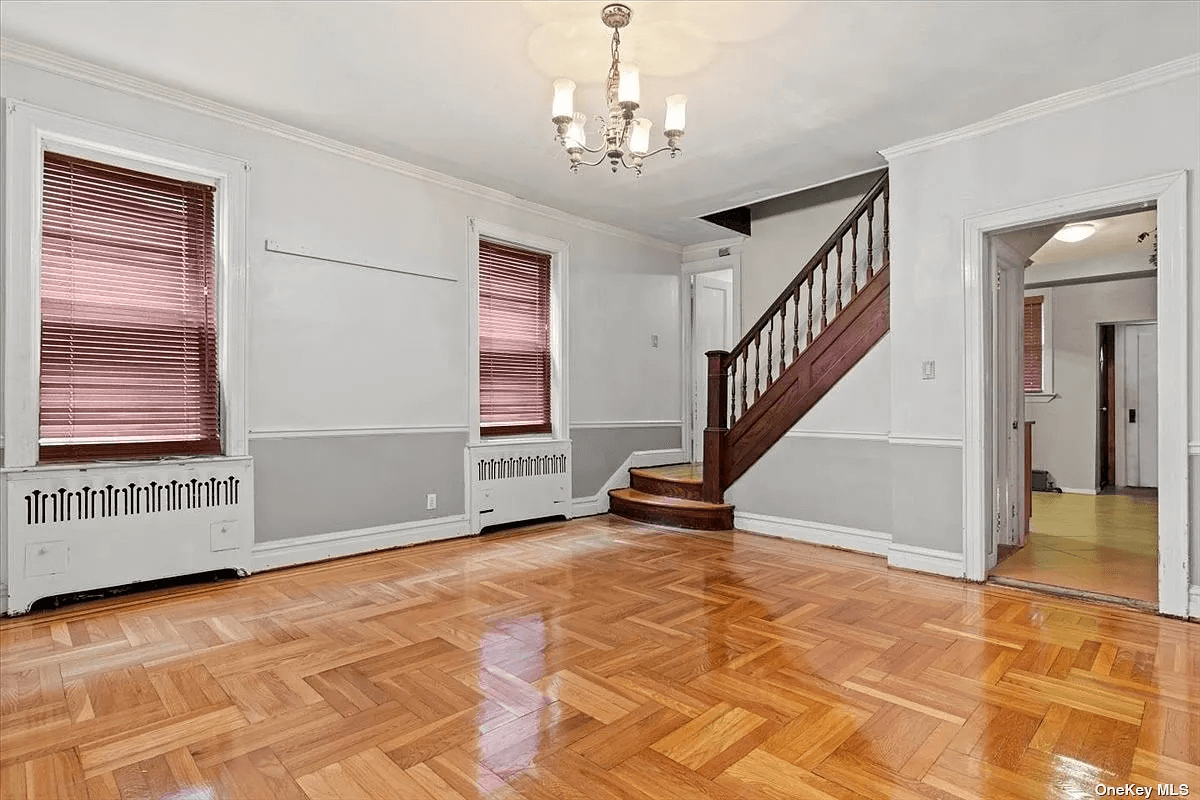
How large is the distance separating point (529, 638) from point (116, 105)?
3.66 metres

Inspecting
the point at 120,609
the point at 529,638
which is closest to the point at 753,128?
the point at 529,638

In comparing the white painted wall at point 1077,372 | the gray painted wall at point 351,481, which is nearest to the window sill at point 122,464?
the gray painted wall at point 351,481

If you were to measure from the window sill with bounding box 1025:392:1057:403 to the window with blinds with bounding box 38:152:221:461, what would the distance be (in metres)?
8.75

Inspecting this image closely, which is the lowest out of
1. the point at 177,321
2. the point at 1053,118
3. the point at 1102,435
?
the point at 1102,435

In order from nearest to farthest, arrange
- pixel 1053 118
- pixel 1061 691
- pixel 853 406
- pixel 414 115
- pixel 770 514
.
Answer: pixel 1061 691, pixel 1053 118, pixel 414 115, pixel 853 406, pixel 770 514

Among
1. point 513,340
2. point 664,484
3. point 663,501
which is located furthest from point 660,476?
point 513,340

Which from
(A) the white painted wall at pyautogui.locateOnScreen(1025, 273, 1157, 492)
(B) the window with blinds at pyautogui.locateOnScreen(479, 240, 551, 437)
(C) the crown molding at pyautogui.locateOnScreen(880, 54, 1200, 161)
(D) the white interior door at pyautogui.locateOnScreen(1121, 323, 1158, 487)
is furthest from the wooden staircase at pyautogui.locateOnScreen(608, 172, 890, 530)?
(D) the white interior door at pyautogui.locateOnScreen(1121, 323, 1158, 487)

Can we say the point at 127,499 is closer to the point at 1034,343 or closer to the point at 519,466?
the point at 519,466

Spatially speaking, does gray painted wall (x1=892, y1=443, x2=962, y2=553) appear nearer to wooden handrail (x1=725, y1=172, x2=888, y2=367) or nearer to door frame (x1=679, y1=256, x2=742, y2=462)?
wooden handrail (x1=725, y1=172, x2=888, y2=367)

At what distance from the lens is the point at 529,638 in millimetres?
2975

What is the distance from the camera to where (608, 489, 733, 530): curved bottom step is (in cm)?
555

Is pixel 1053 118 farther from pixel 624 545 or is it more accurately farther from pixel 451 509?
pixel 451 509

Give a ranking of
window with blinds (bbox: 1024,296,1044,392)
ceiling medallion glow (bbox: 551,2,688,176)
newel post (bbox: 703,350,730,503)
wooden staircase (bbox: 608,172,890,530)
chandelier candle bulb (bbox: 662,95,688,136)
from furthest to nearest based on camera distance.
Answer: window with blinds (bbox: 1024,296,1044,392) → newel post (bbox: 703,350,730,503) → wooden staircase (bbox: 608,172,890,530) → chandelier candle bulb (bbox: 662,95,688,136) → ceiling medallion glow (bbox: 551,2,688,176)

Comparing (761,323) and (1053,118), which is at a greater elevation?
(1053,118)
